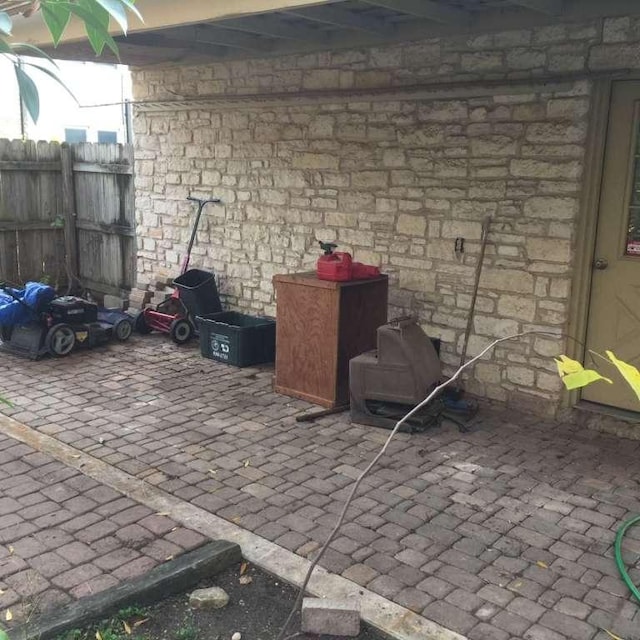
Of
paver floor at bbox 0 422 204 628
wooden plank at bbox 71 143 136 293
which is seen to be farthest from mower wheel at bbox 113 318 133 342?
paver floor at bbox 0 422 204 628

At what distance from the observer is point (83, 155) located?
30.0ft

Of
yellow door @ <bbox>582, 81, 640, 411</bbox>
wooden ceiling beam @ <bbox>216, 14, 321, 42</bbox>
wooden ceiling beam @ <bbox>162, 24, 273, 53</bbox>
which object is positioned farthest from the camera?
wooden ceiling beam @ <bbox>162, 24, 273, 53</bbox>

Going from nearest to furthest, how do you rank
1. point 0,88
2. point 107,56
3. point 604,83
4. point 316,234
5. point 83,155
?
point 0,88, point 604,83, point 316,234, point 107,56, point 83,155

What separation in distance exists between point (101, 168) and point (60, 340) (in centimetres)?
292

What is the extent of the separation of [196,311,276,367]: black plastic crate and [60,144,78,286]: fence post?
131 inches

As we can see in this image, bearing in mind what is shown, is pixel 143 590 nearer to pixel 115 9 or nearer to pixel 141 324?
pixel 115 9

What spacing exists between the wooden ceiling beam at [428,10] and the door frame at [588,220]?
1158 mm

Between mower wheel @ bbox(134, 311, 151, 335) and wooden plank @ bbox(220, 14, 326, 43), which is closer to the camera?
wooden plank @ bbox(220, 14, 326, 43)

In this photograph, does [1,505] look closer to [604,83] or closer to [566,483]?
[566,483]

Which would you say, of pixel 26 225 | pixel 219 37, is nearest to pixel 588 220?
pixel 219 37

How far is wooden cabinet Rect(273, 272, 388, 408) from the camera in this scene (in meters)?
5.55

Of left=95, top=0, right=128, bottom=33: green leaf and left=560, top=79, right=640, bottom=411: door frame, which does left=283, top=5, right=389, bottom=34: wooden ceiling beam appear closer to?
left=560, top=79, right=640, bottom=411: door frame

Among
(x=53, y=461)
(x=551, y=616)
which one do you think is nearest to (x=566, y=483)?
(x=551, y=616)

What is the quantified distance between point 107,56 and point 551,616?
22.5 ft
